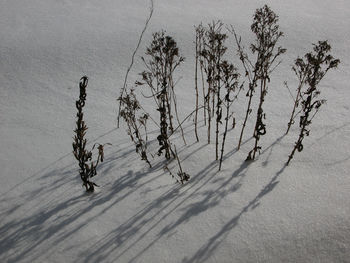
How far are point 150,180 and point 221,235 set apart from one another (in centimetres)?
76

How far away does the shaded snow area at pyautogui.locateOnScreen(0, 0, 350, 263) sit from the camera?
1981 mm

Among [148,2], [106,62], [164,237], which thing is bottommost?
[164,237]

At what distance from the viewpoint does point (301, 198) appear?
2270 millimetres

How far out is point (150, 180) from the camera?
254 centimetres

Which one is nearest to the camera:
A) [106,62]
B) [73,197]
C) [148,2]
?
[73,197]

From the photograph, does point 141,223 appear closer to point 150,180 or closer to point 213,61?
point 150,180

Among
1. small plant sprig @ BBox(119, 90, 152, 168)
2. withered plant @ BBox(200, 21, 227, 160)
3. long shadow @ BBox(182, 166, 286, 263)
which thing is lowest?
long shadow @ BBox(182, 166, 286, 263)

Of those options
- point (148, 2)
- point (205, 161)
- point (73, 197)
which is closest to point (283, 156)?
point (205, 161)

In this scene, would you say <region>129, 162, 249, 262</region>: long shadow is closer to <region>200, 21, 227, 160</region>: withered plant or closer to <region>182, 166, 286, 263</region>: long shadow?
<region>182, 166, 286, 263</region>: long shadow

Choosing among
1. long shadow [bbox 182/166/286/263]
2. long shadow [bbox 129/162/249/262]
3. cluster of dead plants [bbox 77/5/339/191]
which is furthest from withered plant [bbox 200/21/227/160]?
long shadow [bbox 182/166/286/263]

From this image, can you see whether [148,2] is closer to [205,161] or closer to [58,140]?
[58,140]

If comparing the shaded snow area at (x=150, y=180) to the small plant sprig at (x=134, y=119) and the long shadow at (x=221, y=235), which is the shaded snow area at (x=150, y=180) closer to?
the long shadow at (x=221, y=235)

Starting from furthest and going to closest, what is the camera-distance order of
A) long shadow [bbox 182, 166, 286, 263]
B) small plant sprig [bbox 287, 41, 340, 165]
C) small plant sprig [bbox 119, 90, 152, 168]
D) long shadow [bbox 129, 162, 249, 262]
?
small plant sprig [bbox 119, 90, 152, 168], small plant sprig [bbox 287, 41, 340, 165], long shadow [bbox 129, 162, 249, 262], long shadow [bbox 182, 166, 286, 263]

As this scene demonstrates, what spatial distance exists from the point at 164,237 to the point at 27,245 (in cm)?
86
